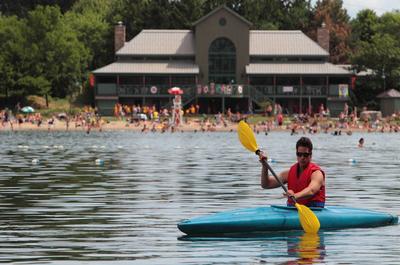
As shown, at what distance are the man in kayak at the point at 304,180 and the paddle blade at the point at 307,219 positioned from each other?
0.80 ft

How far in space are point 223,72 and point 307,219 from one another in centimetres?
7842

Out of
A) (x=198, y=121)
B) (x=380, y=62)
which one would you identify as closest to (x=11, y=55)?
(x=198, y=121)

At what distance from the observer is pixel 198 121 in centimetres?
8944

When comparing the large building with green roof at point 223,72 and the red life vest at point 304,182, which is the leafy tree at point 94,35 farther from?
the red life vest at point 304,182

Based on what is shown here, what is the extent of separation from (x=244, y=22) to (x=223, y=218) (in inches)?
3078

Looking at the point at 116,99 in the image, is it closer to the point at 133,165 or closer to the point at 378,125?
the point at 378,125

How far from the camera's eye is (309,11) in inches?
4840

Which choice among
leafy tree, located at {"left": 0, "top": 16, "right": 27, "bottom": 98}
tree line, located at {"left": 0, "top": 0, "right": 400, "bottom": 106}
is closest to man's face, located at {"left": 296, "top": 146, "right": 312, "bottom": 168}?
Result: tree line, located at {"left": 0, "top": 0, "right": 400, "bottom": 106}

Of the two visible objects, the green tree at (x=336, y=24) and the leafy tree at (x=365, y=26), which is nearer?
the green tree at (x=336, y=24)

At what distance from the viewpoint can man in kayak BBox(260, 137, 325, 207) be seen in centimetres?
2009

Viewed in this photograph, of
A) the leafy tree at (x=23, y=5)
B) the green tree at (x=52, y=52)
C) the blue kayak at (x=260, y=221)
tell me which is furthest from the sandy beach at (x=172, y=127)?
the blue kayak at (x=260, y=221)

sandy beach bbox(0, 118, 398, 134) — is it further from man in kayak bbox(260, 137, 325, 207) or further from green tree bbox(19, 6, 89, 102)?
man in kayak bbox(260, 137, 325, 207)

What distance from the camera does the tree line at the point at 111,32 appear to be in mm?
95750

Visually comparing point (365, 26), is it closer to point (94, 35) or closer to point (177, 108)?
point (94, 35)
